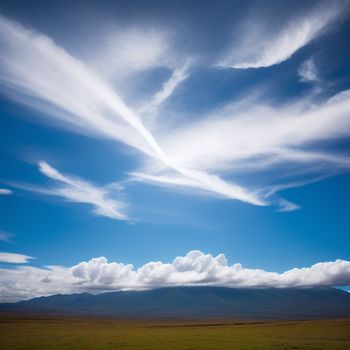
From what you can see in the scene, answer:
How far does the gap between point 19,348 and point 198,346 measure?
22.7 metres

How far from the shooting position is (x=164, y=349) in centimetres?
4406

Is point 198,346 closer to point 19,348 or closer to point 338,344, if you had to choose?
point 338,344

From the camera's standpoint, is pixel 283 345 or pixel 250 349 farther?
pixel 283 345

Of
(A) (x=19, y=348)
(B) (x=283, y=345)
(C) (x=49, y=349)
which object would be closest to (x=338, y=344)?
(B) (x=283, y=345)

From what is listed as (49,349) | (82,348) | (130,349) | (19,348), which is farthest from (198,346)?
(19,348)

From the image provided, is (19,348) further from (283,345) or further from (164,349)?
(283,345)

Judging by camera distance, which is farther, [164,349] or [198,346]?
[198,346]

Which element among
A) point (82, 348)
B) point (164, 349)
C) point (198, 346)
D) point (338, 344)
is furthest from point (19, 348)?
point (338, 344)

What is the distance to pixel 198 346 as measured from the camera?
4700cm

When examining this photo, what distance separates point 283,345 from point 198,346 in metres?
10.9

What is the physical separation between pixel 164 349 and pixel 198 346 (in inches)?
211

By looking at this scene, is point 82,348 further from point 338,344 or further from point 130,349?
point 338,344

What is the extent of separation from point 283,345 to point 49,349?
97.2 feet

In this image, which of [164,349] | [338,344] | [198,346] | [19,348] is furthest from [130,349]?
[338,344]
